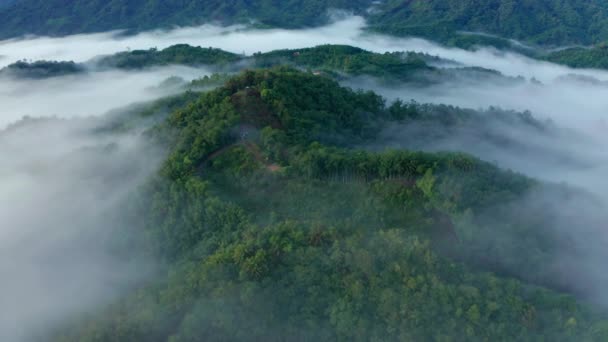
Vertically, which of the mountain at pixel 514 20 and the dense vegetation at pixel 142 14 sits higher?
the dense vegetation at pixel 142 14

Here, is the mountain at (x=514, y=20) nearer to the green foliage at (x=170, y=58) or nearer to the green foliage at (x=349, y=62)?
the green foliage at (x=349, y=62)

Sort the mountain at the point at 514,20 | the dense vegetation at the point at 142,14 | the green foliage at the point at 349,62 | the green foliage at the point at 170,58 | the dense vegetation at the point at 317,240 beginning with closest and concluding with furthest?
the dense vegetation at the point at 317,240, the green foliage at the point at 349,62, the green foliage at the point at 170,58, the mountain at the point at 514,20, the dense vegetation at the point at 142,14

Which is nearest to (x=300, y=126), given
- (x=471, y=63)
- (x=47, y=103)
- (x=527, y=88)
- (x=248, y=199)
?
(x=248, y=199)

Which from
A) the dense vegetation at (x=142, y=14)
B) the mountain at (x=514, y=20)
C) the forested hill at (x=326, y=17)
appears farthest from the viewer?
the dense vegetation at (x=142, y=14)

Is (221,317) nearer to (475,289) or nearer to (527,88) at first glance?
(475,289)

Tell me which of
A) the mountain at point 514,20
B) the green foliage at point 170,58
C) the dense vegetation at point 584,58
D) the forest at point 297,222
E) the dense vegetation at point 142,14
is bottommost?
the forest at point 297,222

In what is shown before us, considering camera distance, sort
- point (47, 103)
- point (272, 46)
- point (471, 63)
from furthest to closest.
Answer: point (272, 46) → point (471, 63) → point (47, 103)

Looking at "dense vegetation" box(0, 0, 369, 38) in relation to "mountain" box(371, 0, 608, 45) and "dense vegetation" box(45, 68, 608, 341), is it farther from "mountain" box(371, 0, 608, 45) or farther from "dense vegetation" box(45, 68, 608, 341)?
"dense vegetation" box(45, 68, 608, 341)

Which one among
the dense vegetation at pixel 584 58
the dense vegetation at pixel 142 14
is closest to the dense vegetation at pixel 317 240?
the dense vegetation at pixel 584 58
